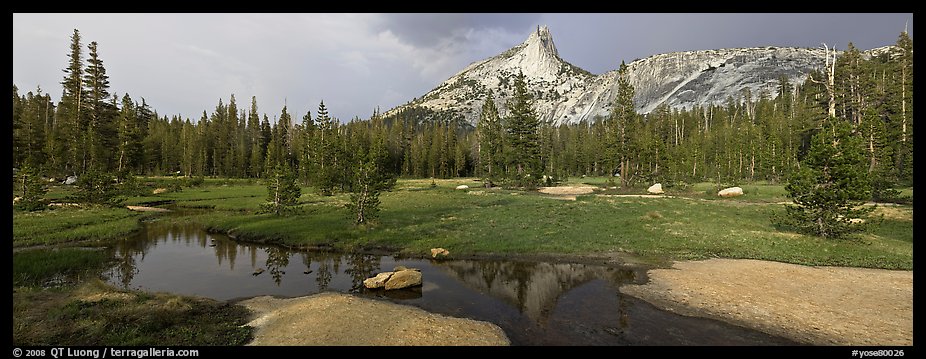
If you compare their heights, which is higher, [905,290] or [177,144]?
[177,144]

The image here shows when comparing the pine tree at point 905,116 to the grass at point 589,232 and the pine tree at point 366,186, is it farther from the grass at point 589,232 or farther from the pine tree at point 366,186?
the pine tree at point 366,186

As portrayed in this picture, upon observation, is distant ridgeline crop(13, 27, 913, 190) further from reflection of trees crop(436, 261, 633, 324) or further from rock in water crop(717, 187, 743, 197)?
reflection of trees crop(436, 261, 633, 324)

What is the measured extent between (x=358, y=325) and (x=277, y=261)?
14.1 m

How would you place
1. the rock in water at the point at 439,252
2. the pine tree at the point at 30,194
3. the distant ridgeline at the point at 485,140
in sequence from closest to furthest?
the rock in water at the point at 439,252, the pine tree at the point at 30,194, the distant ridgeline at the point at 485,140

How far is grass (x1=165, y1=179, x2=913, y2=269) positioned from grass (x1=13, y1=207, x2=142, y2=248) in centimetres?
603

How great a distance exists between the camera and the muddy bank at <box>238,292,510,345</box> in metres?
11.3

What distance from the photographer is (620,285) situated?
17.8 meters

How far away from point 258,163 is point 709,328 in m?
114

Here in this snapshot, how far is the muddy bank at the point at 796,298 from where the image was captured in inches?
462

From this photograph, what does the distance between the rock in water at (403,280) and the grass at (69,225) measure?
25.4m

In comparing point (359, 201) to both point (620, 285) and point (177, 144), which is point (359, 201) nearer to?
point (620, 285)

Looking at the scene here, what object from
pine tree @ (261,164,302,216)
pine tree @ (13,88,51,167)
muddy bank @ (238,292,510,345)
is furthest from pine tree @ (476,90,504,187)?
pine tree @ (13,88,51,167)

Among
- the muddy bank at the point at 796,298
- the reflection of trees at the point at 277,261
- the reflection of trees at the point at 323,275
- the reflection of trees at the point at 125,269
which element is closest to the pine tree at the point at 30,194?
the reflection of trees at the point at 125,269
